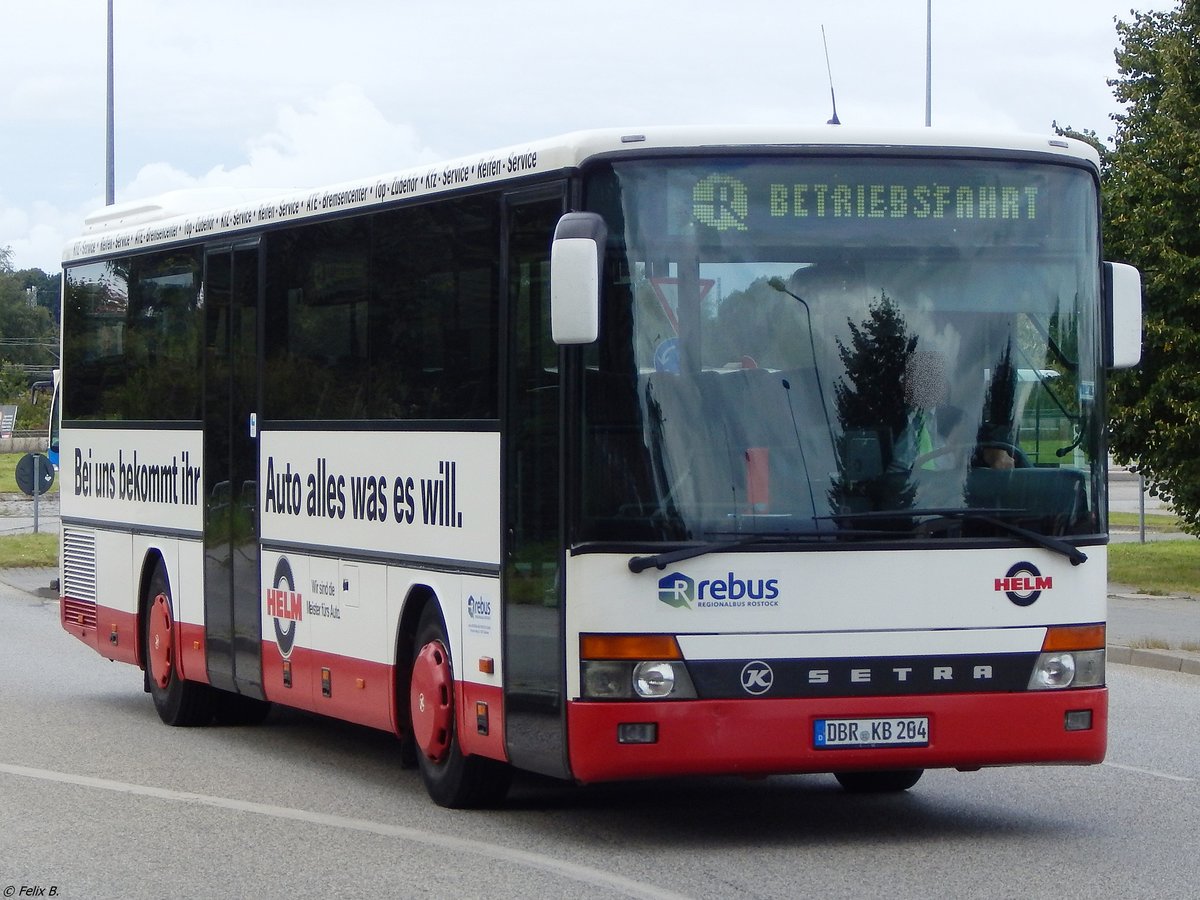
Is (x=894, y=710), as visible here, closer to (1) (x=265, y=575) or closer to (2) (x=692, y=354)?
(2) (x=692, y=354)

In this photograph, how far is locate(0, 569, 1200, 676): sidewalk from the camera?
729 inches

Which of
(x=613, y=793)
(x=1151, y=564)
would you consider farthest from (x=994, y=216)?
(x=1151, y=564)

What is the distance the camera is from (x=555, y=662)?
9.43 meters

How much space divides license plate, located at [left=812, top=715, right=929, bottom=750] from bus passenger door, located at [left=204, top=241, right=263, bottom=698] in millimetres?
4942

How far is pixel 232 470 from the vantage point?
13734 mm

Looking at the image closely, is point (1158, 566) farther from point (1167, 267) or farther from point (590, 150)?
point (590, 150)

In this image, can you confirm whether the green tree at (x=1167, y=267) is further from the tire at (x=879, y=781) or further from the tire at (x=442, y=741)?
the tire at (x=442, y=741)

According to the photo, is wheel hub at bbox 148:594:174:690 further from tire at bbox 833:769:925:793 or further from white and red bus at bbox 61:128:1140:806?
tire at bbox 833:769:925:793

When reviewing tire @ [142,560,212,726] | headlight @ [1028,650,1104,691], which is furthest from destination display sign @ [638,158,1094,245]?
tire @ [142,560,212,726]

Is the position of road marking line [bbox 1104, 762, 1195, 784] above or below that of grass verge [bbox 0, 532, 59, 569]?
above

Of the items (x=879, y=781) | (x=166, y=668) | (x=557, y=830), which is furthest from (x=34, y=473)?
(x=557, y=830)

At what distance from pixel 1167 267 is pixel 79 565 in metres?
14.1

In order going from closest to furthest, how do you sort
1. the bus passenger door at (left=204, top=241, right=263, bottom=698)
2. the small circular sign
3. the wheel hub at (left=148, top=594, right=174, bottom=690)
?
1. the bus passenger door at (left=204, top=241, right=263, bottom=698)
2. the wheel hub at (left=148, top=594, right=174, bottom=690)
3. the small circular sign

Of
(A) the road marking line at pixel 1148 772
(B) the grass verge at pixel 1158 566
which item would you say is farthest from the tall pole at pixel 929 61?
(A) the road marking line at pixel 1148 772
